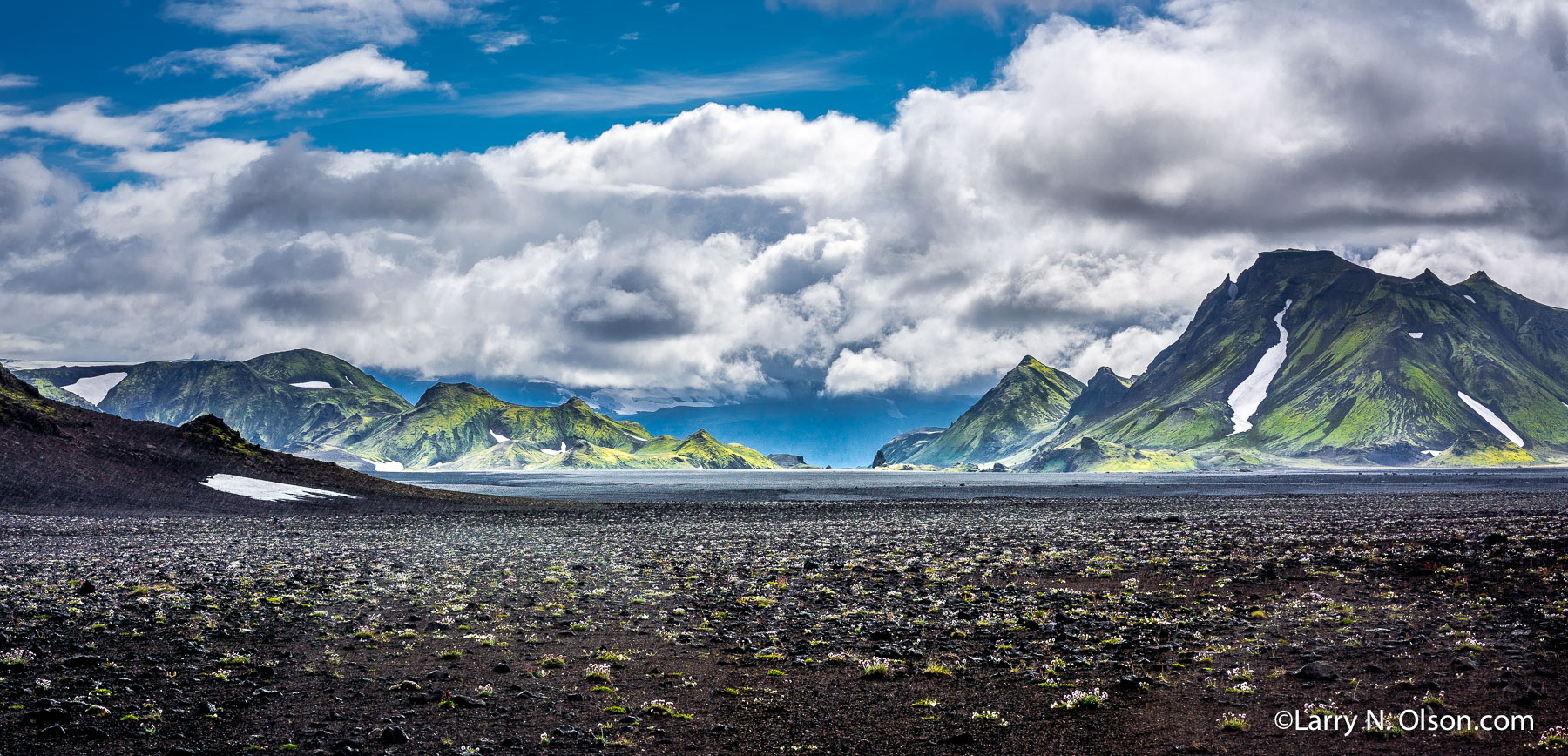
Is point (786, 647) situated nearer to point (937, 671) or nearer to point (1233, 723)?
point (937, 671)

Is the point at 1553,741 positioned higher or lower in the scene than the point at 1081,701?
higher

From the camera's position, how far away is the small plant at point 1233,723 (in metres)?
17.0

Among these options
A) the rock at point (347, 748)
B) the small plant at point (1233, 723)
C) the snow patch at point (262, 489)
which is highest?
the small plant at point (1233, 723)

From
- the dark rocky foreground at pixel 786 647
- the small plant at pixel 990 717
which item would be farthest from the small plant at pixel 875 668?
the small plant at pixel 990 717

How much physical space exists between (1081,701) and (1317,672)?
19.6ft

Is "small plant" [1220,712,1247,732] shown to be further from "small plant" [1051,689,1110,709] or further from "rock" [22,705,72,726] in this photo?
"rock" [22,705,72,726]

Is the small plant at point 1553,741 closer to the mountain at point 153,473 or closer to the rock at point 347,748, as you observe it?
the rock at point 347,748

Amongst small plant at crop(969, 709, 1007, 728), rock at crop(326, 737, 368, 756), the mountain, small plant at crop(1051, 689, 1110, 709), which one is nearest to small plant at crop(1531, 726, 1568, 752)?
small plant at crop(1051, 689, 1110, 709)

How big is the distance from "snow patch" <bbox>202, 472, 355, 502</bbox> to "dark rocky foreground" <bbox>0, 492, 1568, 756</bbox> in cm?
4641

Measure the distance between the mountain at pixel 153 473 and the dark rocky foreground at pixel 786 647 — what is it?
135 ft

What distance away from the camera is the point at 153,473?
9262 centimetres

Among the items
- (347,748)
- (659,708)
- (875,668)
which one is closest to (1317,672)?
(875,668)

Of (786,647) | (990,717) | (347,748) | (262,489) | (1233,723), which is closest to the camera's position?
(347,748)

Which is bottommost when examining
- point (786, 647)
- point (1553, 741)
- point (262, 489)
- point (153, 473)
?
point (262, 489)
